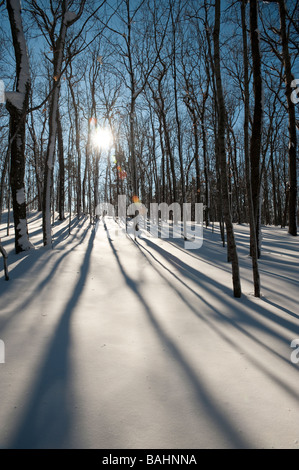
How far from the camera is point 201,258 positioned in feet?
21.4

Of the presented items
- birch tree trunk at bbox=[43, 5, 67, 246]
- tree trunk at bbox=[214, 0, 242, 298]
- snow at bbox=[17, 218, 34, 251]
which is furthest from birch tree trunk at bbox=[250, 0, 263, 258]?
snow at bbox=[17, 218, 34, 251]

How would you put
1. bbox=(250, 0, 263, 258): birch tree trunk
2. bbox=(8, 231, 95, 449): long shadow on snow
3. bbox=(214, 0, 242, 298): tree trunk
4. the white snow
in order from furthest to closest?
1. the white snow
2. bbox=(250, 0, 263, 258): birch tree trunk
3. bbox=(214, 0, 242, 298): tree trunk
4. bbox=(8, 231, 95, 449): long shadow on snow

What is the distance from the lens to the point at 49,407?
158 centimetres

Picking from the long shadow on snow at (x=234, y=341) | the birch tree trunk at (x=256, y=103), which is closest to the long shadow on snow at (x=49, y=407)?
the long shadow on snow at (x=234, y=341)

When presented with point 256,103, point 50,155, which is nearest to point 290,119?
point 256,103

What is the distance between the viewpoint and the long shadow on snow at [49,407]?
4.46 ft

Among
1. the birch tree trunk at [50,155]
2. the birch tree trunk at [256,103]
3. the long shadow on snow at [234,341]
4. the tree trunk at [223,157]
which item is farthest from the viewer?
the birch tree trunk at [50,155]

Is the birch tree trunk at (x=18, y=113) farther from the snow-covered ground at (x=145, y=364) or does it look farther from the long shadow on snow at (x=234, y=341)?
the long shadow on snow at (x=234, y=341)

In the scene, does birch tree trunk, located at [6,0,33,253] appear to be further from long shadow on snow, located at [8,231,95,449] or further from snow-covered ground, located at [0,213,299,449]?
long shadow on snow, located at [8,231,95,449]

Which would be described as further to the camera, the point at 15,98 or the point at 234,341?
the point at 15,98

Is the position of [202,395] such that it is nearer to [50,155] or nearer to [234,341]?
[234,341]

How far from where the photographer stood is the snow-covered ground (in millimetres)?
1430

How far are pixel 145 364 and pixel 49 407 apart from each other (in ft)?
2.52
